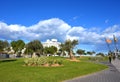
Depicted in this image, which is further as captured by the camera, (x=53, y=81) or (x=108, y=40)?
(x=108, y=40)

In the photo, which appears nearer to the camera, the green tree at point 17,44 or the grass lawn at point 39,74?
the grass lawn at point 39,74

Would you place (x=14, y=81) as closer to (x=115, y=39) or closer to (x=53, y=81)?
(x=53, y=81)

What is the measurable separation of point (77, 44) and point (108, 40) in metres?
18.7

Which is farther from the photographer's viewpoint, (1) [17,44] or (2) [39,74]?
(1) [17,44]

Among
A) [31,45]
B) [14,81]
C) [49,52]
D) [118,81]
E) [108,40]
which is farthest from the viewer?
[49,52]

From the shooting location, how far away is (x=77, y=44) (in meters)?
79.1

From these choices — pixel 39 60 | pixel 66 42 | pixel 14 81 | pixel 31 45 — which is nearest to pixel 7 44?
pixel 31 45

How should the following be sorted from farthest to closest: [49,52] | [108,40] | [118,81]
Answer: [49,52] < [108,40] < [118,81]

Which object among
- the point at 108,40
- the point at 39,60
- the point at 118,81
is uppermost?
the point at 108,40

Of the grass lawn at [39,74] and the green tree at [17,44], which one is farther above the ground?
the green tree at [17,44]

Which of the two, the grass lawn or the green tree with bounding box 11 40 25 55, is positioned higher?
A: the green tree with bounding box 11 40 25 55

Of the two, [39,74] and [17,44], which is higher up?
[17,44]

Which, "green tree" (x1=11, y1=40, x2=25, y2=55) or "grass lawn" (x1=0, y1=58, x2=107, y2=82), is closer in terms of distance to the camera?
"grass lawn" (x1=0, y1=58, x2=107, y2=82)

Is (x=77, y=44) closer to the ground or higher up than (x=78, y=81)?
higher up
